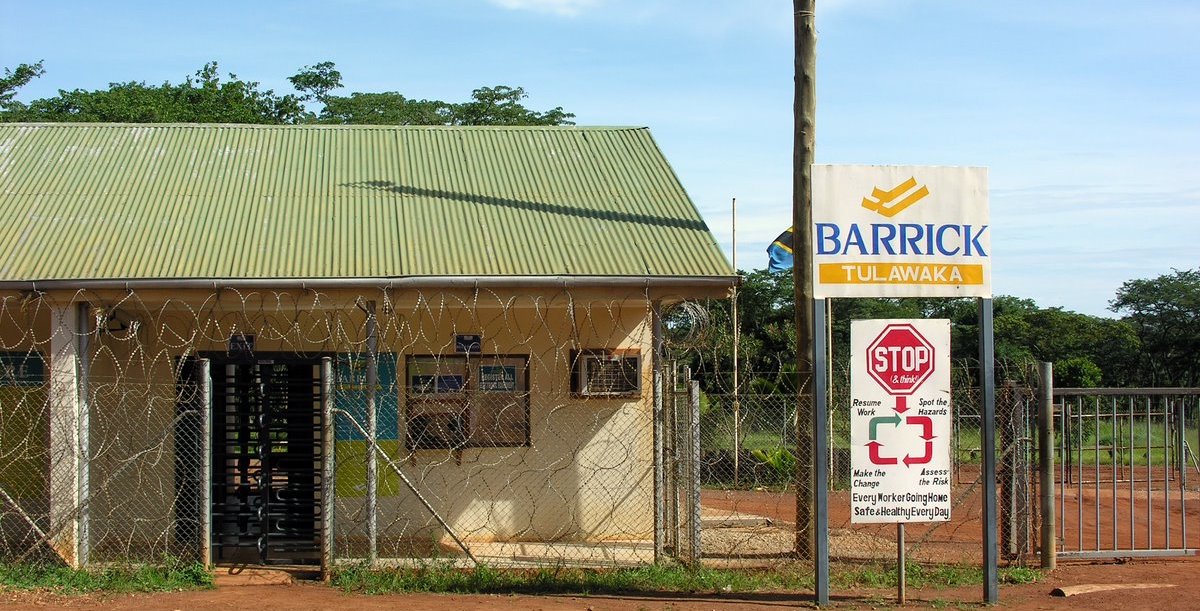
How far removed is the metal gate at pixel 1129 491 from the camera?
33.1ft

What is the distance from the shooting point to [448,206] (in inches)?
467

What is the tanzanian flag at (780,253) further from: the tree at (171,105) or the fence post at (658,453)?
the tree at (171,105)

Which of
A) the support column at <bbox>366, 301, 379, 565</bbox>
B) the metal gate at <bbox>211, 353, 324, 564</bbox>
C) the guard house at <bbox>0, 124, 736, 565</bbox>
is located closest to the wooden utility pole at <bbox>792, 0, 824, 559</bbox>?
the guard house at <bbox>0, 124, 736, 565</bbox>

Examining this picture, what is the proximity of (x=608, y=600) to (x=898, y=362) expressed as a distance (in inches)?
110

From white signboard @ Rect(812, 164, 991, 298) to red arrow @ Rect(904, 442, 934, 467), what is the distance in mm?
1119

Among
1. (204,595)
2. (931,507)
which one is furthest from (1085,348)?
Answer: (204,595)

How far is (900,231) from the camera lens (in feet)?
28.0

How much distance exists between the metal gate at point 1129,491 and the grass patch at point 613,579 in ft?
4.17

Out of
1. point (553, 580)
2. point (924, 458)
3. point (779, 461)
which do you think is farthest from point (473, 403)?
point (779, 461)

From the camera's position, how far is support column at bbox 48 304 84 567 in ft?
31.1

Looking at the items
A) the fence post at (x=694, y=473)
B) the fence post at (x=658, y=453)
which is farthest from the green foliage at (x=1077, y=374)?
the fence post at (x=694, y=473)

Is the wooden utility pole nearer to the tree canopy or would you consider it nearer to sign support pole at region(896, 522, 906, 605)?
sign support pole at region(896, 522, 906, 605)

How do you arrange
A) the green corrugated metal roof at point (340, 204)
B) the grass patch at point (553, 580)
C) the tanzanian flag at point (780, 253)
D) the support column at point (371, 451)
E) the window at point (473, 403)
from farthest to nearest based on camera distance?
the tanzanian flag at point (780, 253)
the window at point (473, 403)
the green corrugated metal roof at point (340, 204)
the support column at point (371, 451)
the grass patch at point (553, 580)

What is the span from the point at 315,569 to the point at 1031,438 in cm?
608
